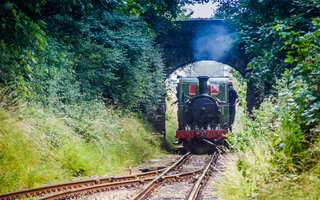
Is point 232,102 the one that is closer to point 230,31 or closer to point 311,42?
point 230,31

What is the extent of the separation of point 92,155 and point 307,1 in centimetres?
644

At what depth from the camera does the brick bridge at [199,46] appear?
63.3 ft

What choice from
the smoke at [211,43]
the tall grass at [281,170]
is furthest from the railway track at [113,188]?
the smoke at [211,43]

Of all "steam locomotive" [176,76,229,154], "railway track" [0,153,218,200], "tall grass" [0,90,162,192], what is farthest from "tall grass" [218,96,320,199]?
"steam locomotive" [176,76,229,154]

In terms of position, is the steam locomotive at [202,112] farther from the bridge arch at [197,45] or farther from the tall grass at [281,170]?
the tall grass at [281,170]

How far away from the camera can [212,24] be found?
1906 cm

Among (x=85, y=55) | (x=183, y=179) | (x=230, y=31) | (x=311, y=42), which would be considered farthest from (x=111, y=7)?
(x=230, y=31)

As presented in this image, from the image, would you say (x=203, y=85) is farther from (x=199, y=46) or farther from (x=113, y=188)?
(x=113, y=188)

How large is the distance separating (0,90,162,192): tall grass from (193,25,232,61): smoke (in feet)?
27.4

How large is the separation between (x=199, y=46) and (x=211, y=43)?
2.08 feet

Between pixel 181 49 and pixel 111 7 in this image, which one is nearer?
pixel 111 7

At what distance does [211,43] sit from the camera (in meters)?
19.7

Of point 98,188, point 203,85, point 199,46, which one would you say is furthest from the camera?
point 199,46

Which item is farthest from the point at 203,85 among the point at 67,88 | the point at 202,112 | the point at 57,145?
the point at 57,145
